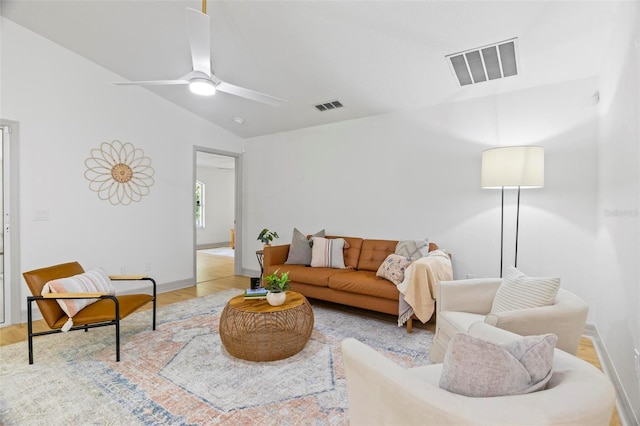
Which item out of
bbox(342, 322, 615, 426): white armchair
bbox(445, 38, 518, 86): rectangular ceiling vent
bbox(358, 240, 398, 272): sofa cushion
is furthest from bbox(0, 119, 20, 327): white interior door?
bbox(445, 38, 518, 86): rectangular ceiling vent

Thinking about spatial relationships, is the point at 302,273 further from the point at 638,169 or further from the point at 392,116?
the point at 638,169

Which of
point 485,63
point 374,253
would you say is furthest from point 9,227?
point 485,63

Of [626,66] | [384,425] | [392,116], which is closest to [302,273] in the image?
[392,116]

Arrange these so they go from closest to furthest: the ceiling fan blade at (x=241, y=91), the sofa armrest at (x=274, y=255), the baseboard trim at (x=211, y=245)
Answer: the ceiling fan blade at (x=241, y=91) < the sofa armrest at (x=274, y=255) < the baseboard trim at (x=211, y=245)

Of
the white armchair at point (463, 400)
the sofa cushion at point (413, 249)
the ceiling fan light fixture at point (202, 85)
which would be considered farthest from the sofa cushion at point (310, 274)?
the white armchair at point (463, 400)

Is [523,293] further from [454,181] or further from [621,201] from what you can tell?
[454,181]

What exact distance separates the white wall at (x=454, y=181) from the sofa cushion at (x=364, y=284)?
2.96 feet

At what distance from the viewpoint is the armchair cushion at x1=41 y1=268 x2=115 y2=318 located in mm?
2566

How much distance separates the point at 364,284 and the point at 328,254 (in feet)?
2.83

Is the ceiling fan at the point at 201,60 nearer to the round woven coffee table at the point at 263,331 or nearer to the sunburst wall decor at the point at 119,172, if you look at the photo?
the round woven coffee table at the point at 263,331

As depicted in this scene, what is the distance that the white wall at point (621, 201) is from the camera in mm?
1782

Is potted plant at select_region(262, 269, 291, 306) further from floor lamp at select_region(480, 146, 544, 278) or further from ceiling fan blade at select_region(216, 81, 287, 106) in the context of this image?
floor lamp at select_region(480, 146, 544, 278)

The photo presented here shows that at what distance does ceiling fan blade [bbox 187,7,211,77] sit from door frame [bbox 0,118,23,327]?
2.51 meters

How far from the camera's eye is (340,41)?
2.99m
